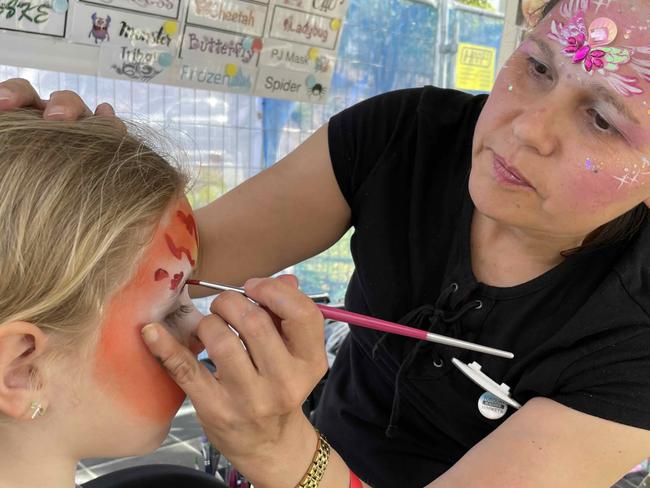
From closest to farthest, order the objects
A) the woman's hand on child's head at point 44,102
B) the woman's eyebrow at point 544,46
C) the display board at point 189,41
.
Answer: the woman's hand on child's head at point 44,102
the woman's eyebrow at point 544,46
the display board at point 189,41

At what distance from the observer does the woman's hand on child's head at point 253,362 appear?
0.60 m

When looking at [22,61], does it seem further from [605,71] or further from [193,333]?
[605,71]

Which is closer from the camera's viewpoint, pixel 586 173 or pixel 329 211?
pixel 586 173

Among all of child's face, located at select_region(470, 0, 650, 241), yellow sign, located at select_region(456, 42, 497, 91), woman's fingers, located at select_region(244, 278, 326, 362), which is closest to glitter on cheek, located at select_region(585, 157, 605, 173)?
child's face, located at select_region(470, 0, 650, 241)

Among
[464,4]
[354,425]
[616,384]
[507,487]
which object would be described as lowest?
[354,425]

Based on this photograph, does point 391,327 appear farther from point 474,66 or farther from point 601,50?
point 474,66

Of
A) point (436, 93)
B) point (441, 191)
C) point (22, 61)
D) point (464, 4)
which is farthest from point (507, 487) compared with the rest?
point (464, 4)

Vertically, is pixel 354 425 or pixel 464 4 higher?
pixel 464 4

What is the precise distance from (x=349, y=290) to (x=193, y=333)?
398mm

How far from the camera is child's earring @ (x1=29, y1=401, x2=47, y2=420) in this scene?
0.61 m

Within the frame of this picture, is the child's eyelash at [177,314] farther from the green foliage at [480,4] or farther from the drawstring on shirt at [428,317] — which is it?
the green foliage at [480,4]

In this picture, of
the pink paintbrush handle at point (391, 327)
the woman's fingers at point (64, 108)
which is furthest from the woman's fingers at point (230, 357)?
the woman's fingers at point (64, 108)

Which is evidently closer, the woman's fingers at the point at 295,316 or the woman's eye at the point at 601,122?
the woman's fingers at the point at 295,316

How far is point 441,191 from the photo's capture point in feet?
3.17
